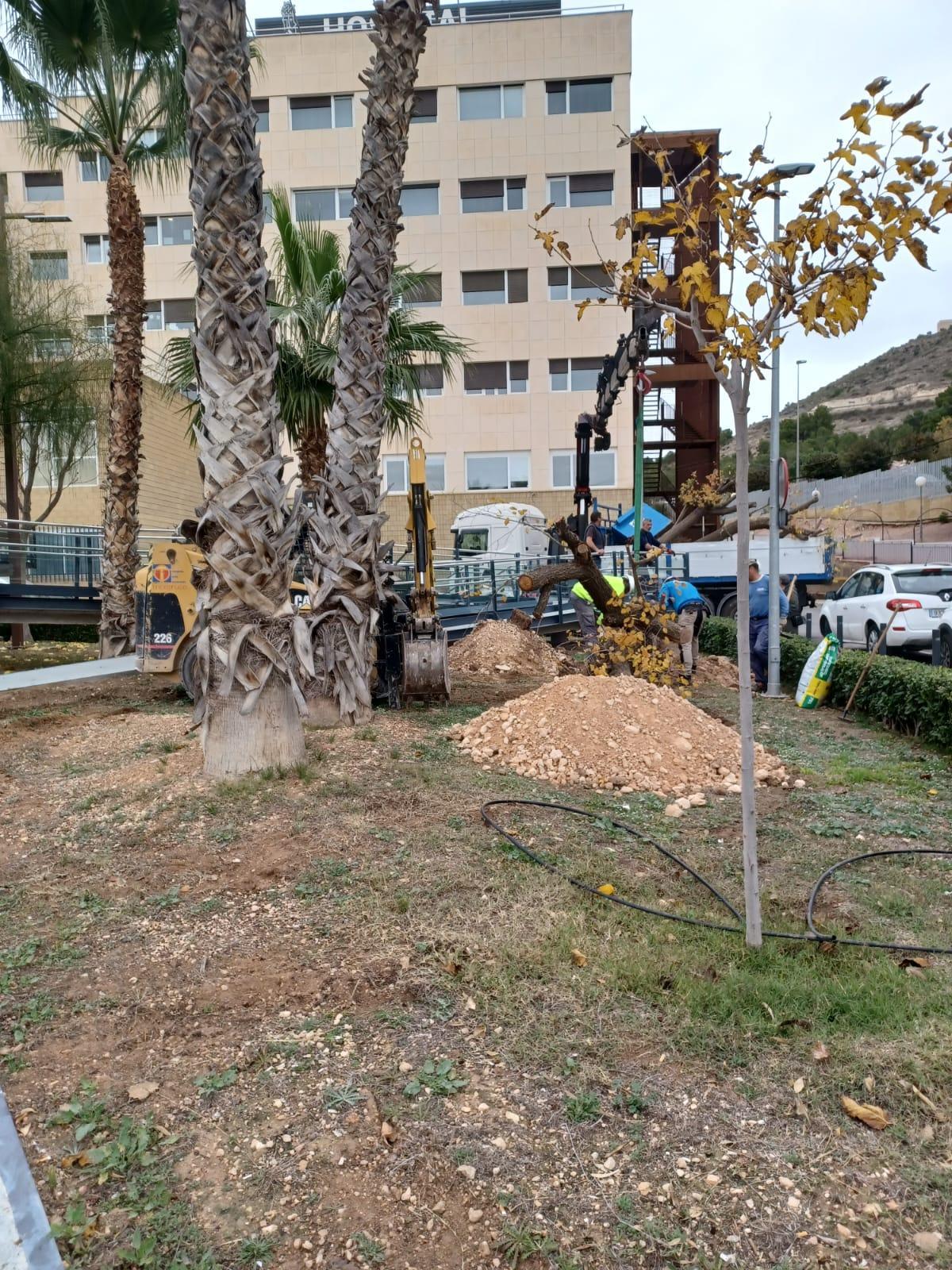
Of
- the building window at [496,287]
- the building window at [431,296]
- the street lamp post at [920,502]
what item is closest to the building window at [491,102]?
the building window at [496,287]

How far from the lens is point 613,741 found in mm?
7039

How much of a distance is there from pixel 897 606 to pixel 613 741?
686 cm

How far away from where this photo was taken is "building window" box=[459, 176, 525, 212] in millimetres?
27422

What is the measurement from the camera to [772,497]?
1125 cm

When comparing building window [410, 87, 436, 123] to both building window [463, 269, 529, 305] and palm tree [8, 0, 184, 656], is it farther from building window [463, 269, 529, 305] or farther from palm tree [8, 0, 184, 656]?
palm tree [8, 0, 184, 656]

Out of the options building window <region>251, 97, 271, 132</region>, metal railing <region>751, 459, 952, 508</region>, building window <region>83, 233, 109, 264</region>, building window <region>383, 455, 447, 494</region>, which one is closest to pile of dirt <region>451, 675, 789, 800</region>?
building window <region>383, 455, 447, 494</region>

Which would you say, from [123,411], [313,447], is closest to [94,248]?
[123,411]

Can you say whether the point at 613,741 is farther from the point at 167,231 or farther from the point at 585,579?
the point at 167,231

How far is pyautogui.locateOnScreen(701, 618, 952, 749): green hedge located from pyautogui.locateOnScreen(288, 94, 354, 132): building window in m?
23.6

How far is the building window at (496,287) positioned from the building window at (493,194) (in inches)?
74.4

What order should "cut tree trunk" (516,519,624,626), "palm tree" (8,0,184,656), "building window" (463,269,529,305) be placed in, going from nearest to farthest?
"cut tree trunk" (516,519,624,626) < "palm tree" (8,0,184,656) < "building window" (463,269,529,305)

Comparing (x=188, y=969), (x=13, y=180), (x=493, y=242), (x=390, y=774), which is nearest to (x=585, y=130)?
(x=493, y=242)

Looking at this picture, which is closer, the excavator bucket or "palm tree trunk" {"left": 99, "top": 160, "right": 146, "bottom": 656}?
the excavator bucket

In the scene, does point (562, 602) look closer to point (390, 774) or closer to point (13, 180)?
point (390, 774)
